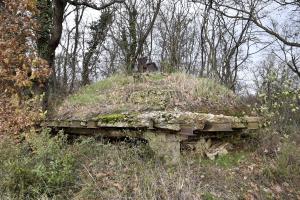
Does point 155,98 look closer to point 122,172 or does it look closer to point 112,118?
point 112,118

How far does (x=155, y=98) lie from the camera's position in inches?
284

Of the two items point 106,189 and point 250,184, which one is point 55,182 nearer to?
point 106,189

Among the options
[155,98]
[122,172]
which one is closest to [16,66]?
[155,98]

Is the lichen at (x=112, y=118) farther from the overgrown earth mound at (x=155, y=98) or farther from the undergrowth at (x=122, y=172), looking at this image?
the undergrowth at (x=122, y=172)

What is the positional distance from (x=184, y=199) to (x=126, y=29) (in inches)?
554

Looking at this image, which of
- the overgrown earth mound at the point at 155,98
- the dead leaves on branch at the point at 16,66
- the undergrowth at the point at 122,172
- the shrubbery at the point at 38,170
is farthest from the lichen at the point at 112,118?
the dead leaves on branch at the point at 16,66

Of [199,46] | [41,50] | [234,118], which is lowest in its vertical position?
[234,118]

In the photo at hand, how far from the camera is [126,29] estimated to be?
58.8 ft

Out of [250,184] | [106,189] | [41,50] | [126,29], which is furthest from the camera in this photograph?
[126,29]

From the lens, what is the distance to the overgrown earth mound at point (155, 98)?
7.05 m

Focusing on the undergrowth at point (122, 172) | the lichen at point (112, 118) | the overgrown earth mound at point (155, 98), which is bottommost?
the undergrowth at point (122, 172)

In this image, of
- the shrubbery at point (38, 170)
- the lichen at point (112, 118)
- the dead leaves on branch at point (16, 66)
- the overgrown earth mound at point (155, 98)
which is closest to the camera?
the shrubbery at point (38, 170)

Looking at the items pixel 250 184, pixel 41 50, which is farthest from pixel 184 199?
pixel 41 50

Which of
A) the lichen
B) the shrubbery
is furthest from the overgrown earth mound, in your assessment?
the shrubbery
